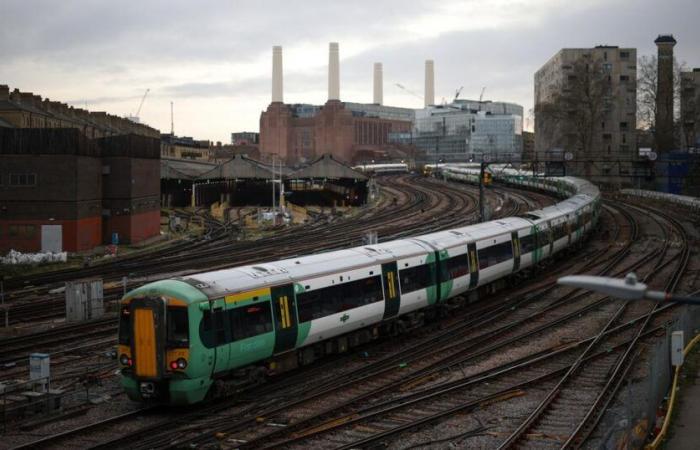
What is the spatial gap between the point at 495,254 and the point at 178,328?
1689cm

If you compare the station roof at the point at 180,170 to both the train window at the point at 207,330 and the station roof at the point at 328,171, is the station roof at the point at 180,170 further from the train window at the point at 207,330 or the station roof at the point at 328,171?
the train window at the point at 207,330

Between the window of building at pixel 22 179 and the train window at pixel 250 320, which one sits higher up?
the window of building at pixel 22 179

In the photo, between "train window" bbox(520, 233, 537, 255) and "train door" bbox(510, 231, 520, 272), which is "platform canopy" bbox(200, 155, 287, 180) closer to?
"train window" bbox(520, 233, 537, 255)

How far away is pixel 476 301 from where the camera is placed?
99.6 ft

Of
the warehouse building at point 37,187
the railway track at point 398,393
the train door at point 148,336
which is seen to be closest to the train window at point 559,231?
the railway track at point 398,393

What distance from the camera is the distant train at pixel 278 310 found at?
1631 cm

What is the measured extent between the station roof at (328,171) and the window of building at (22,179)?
132 feet

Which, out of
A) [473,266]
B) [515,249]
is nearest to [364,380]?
[473,266]

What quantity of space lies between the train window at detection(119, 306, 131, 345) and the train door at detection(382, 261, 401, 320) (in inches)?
324

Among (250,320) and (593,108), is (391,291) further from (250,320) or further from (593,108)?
(593,108)

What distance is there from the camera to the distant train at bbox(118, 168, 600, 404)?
1631 centimetres

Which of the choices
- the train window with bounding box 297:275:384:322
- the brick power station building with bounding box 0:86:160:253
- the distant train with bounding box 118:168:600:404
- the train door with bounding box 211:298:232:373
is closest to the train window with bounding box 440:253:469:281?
the distant train with bounding box 118:168:600:404

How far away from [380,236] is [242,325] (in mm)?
36331

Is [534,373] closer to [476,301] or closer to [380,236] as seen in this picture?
[476,301]
